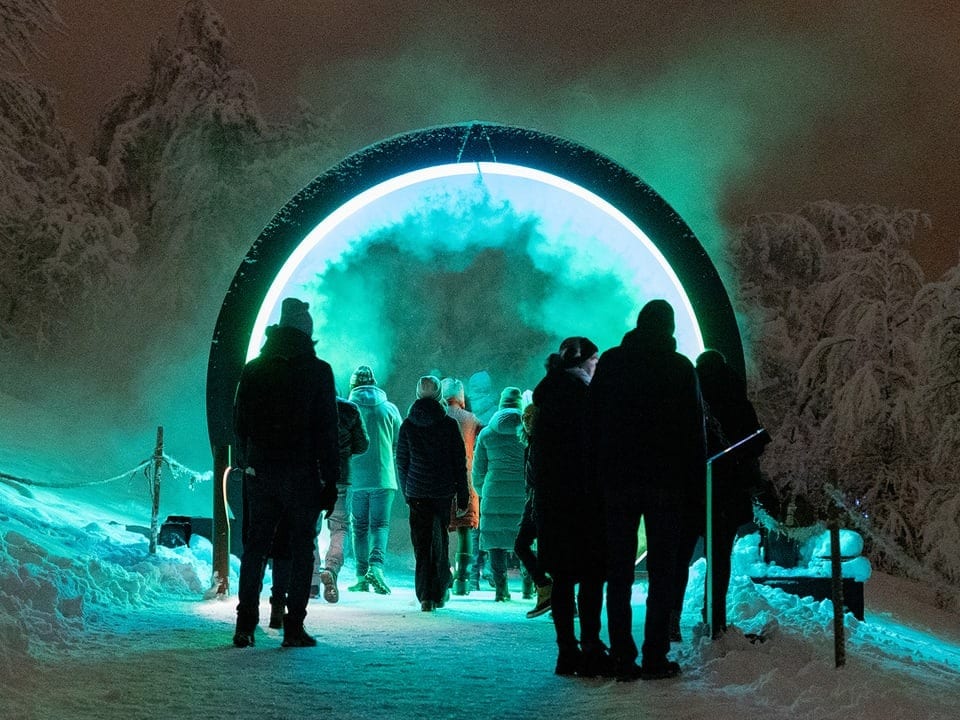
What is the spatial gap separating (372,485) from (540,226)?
13.6 ft

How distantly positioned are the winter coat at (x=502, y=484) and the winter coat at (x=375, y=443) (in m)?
0.91

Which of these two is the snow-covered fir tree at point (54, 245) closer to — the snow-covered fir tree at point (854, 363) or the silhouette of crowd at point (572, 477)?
the snow-covered fir tree at point (854, 363)

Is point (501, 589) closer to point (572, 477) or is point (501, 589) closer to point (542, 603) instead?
point (542, 603)

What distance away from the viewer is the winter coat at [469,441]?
1072 cm

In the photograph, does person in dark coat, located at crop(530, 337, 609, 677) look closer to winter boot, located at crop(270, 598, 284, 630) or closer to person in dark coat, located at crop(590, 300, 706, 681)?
person in dark coat, located at crop(590, 300, 706, 681)

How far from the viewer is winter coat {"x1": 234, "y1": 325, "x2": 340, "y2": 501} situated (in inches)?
278

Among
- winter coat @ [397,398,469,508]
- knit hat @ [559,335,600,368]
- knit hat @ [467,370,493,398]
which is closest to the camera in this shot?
knit hat @ [559,335,600,368]

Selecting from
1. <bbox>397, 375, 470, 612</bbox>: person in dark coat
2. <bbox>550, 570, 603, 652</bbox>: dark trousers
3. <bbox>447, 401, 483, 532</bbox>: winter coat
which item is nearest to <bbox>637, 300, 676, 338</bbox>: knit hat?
<bbox>550, 570, 603, 652</bbox>: dark trousers

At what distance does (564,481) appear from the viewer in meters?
6.41

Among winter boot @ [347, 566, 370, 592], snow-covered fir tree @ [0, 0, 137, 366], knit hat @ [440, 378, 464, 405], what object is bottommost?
winter boot @ [347, 566, 370, 592]

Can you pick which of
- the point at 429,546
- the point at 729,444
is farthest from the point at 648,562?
the point at 429,546

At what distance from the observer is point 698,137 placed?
21.6 m

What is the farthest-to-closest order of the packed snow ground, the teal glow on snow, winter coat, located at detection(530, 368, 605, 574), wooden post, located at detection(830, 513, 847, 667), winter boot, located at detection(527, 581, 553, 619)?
1. the teal glow on snow
2. winter boot, located at detection(527, 581, 553, 619)
3. winter coat, located at detection(530, 368, 605, 574)
4. wooden post, located at detection(830, 513, 847, 667)
5. the packed snow ground

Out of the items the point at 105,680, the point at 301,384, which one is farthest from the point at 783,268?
the point at 105,680
